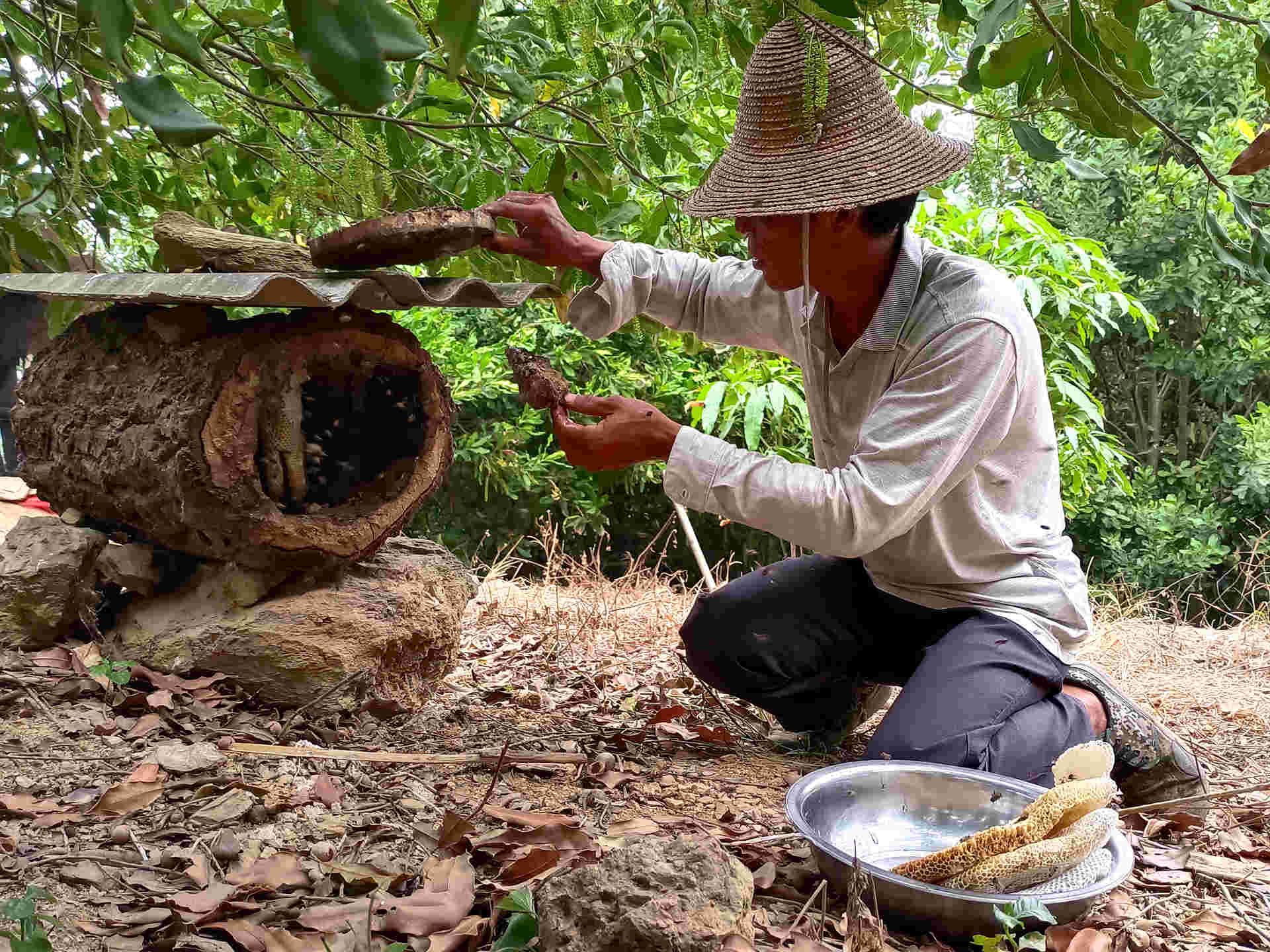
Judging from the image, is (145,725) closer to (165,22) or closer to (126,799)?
(126,799)

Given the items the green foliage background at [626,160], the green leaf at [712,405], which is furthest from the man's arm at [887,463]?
the green leaf at [712,405]

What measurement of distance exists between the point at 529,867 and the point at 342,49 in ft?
4.46

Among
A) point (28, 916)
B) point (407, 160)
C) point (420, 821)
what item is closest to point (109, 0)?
point (28, 916)

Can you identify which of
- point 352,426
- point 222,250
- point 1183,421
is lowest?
point 1183,421

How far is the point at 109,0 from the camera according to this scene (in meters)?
0.90

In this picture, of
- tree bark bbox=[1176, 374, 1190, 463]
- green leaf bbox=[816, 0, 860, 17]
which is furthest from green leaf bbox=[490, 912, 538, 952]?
tree bark bbox=[1176, 374, 1190, 463]

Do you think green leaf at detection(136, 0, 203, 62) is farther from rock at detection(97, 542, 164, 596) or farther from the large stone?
rock at detection(97, 542, 164, 596)

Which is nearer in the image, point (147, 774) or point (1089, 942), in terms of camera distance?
point (1089, 942)

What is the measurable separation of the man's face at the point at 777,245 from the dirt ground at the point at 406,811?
1.17m

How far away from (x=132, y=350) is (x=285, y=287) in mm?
852

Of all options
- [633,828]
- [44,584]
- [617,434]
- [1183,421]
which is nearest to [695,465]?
[617,434]

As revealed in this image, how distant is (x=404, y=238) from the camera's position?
2268mm

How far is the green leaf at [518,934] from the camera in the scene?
5.00 feet

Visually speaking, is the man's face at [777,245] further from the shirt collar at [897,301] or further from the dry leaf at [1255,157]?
the dry leaf at [1255,157]
